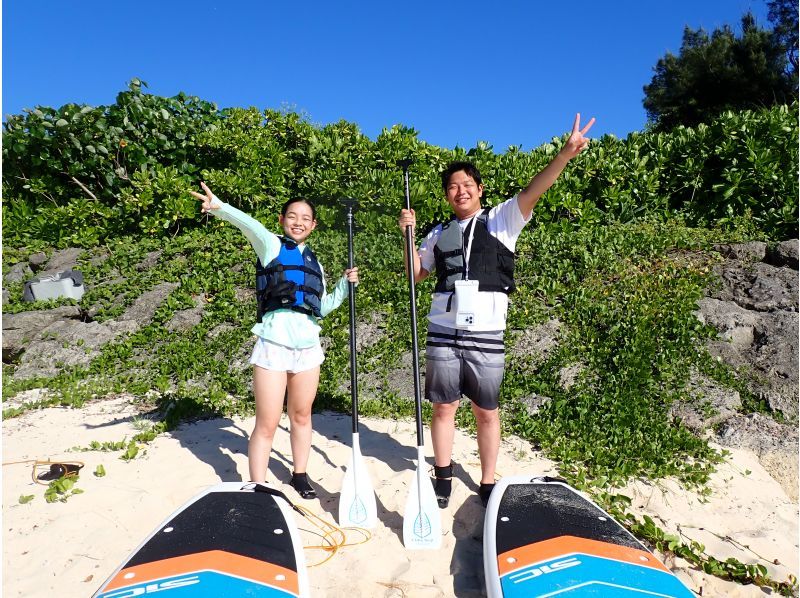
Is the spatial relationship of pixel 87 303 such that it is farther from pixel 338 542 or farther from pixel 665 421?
pixel 665 421

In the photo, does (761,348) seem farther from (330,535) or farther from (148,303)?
(148,303)

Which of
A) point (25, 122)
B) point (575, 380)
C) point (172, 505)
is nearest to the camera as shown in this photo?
point (172, 505)

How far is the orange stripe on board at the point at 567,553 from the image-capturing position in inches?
108

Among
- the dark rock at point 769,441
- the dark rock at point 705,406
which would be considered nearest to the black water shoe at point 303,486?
the dark rock at point 705,406

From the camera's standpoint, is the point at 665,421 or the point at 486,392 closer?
the point at 486,392

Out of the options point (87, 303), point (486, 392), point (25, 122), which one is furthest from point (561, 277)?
point (25, 122)

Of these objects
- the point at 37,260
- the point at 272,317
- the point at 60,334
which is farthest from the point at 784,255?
the point at 37,260

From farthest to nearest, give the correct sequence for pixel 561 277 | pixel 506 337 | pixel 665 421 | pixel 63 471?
pixel 561 277, pixel 506 337, pixel 665 421, pixel 63 471

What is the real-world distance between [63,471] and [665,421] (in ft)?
16.4

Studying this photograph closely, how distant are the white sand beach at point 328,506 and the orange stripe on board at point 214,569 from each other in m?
0.40

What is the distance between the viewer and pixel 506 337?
628 centimetres

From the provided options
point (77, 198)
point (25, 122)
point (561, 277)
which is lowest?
point (561, 277)

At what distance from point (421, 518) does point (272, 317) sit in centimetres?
159

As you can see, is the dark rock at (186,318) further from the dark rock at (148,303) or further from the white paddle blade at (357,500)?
the white paddle blade at (357,500)
